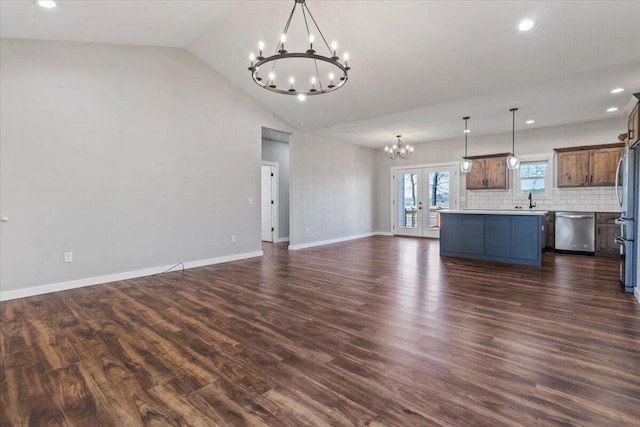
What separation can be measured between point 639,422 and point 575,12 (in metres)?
3.78

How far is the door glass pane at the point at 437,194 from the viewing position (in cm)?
909

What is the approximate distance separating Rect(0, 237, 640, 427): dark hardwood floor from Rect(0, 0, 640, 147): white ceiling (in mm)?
3003

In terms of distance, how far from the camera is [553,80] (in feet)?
14.9

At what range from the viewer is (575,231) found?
6.54 metres

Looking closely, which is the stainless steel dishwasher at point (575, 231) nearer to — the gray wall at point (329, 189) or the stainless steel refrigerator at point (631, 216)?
the stainless steel refrigerator at point (631, 216)

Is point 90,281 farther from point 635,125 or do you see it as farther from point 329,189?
point 635,125

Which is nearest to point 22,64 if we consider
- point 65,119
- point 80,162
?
point 65,119

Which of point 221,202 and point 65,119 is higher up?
point 65,119

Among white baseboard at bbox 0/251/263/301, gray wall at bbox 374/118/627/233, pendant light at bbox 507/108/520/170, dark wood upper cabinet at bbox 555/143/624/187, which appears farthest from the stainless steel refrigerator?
white baseboard at bbox 0/251/263/301

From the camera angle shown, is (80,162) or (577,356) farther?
(80,162)

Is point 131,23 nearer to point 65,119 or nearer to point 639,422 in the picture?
point 65,119

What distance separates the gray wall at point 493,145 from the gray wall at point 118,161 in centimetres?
492

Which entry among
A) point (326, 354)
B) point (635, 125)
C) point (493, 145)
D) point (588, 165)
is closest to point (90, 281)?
point (326, 354)

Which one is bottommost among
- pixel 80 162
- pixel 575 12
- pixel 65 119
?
pixel 80 162
